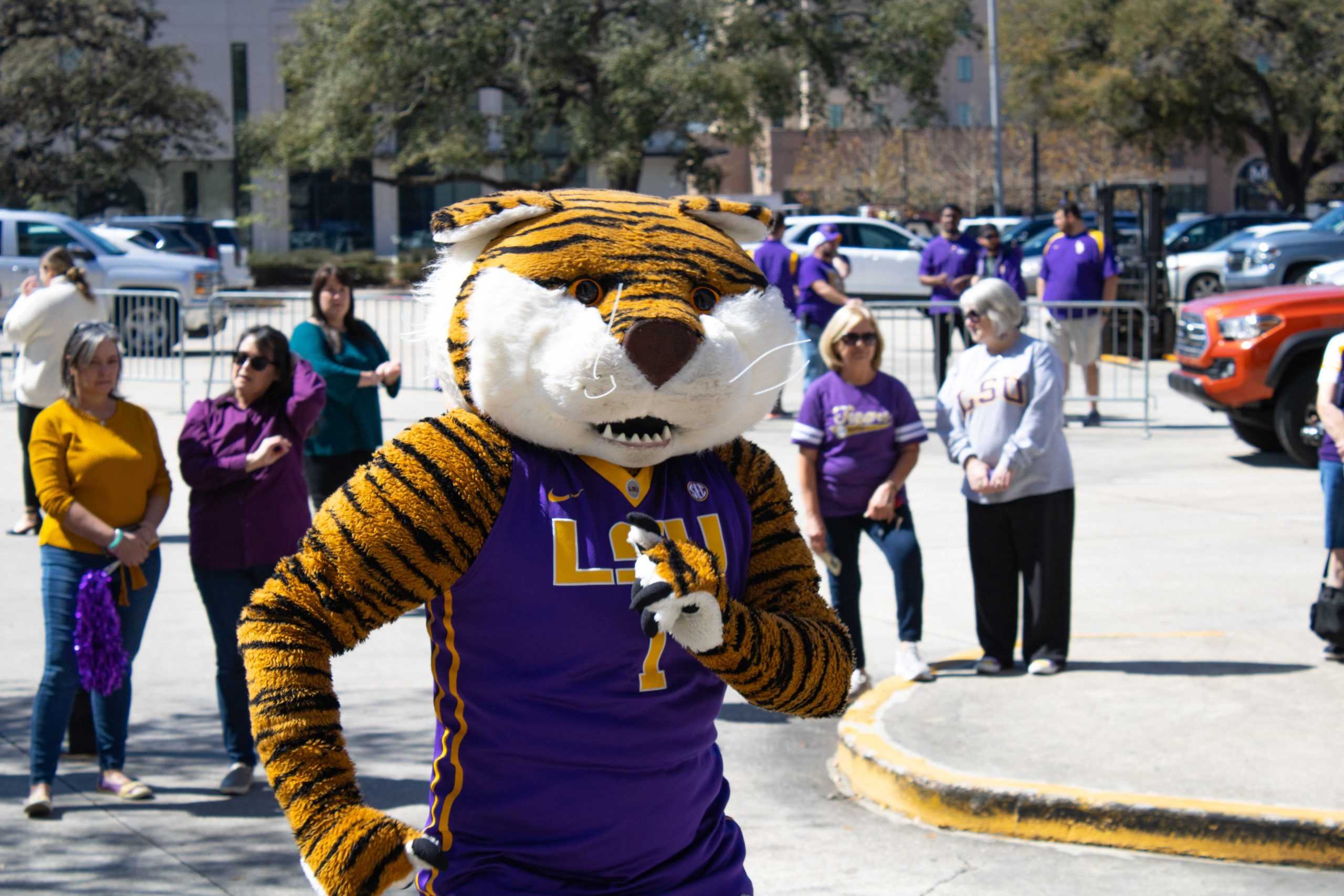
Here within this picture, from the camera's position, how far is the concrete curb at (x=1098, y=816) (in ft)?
16.0

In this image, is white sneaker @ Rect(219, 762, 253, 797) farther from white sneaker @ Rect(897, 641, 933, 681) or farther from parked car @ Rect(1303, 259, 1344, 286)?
parked car @ Rect(1303, 259, 1344, 286)

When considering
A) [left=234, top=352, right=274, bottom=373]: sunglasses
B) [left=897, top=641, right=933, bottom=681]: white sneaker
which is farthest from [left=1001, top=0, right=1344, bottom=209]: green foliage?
[left=234, top=352, right=274, bottom=373]: sunglasses

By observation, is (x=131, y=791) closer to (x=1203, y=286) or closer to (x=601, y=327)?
(x=601, y=327)

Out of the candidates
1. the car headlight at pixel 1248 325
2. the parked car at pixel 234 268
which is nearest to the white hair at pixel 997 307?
the car headlight at pixel 1248 325

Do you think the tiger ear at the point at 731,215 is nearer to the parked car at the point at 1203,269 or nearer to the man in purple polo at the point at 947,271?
the man in purple polo at the point at 947,271

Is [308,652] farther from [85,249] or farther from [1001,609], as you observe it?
[85,249]

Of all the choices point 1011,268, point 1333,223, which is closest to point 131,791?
point 1011,268

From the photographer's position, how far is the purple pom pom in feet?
17.4

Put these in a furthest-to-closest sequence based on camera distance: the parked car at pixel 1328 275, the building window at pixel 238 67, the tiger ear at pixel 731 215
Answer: the building window at pixel 238 67 < the parked car at pixel 1328 275 < the tiger ear at pixel 731 215

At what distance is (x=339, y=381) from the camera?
23.9 feet

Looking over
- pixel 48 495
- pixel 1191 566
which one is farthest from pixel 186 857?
pixel 1191 566

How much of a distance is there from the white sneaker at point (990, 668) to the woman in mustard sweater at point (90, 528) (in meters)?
3.38

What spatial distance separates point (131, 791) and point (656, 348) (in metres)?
3.80

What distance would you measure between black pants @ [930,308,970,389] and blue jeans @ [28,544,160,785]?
1022 centimetres
